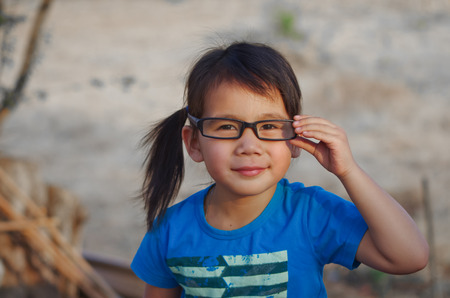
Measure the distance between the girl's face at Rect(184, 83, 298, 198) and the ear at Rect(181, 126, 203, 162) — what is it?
13 cm

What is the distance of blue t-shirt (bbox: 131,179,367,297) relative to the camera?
4.21 feet

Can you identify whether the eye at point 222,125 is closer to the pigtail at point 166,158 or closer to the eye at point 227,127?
the eye at point 227,127

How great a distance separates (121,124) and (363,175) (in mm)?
8470

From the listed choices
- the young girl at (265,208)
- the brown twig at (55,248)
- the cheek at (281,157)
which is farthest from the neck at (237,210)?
the brown twig at (55,248)

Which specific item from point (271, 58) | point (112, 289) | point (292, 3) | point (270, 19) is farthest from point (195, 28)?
point (271, 58)

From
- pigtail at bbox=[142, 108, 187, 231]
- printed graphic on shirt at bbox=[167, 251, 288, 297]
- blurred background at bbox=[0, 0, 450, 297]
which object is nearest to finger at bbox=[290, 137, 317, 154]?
printed graphic on shirt at bbox=[167, 251, 288, 297]

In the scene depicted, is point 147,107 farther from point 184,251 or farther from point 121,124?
point 184,251

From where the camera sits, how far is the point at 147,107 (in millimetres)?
9891

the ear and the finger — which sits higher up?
the ear

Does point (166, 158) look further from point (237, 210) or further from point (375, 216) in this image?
point (375, 216)

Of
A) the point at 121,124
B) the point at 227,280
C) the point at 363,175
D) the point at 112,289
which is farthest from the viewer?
the point at 121,124

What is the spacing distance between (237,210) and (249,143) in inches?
8.0

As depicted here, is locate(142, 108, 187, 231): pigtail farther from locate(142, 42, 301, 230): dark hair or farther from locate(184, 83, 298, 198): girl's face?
locate(184, 83, 298, 198): girl's face

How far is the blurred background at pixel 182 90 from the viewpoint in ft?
22.9
